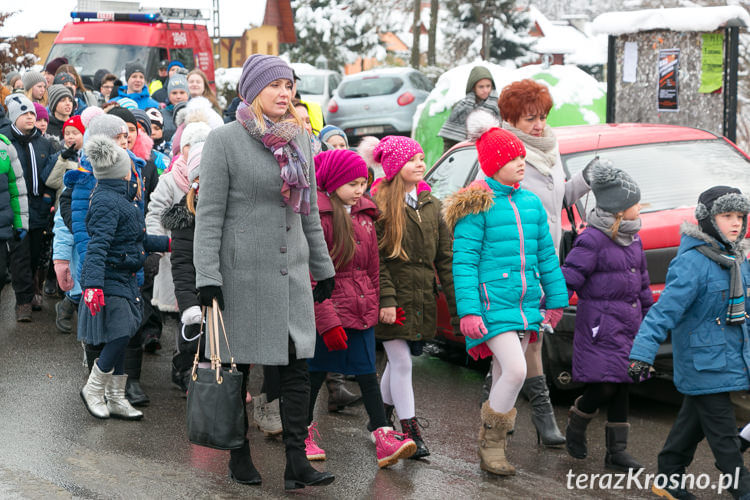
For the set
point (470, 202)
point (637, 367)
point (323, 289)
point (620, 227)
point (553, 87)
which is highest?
point (553, 87)

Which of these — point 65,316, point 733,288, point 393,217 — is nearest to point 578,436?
point 733,288

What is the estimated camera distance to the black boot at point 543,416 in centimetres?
634

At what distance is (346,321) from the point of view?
5934mm

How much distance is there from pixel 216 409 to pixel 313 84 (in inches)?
1001

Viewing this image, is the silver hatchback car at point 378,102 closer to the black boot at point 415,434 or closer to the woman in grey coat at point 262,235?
the black boot at point 415,434

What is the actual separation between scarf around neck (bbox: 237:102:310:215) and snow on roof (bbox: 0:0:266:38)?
17.4m

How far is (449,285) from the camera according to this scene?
638 centimetres

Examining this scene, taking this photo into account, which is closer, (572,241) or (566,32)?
(572,241)

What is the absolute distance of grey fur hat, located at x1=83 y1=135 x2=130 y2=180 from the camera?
6688 millimetres

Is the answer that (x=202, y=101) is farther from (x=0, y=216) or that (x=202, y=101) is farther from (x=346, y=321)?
(x=346, y=321)

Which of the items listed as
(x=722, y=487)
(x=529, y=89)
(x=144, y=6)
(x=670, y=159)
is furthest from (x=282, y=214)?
(x=144, y=6)

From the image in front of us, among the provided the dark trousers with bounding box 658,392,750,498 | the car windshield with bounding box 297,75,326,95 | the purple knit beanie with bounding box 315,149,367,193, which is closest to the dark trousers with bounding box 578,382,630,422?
the dark trousers with bounding box 658,392,750,498

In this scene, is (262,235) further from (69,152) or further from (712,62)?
(712,62)

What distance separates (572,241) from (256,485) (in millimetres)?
2499
